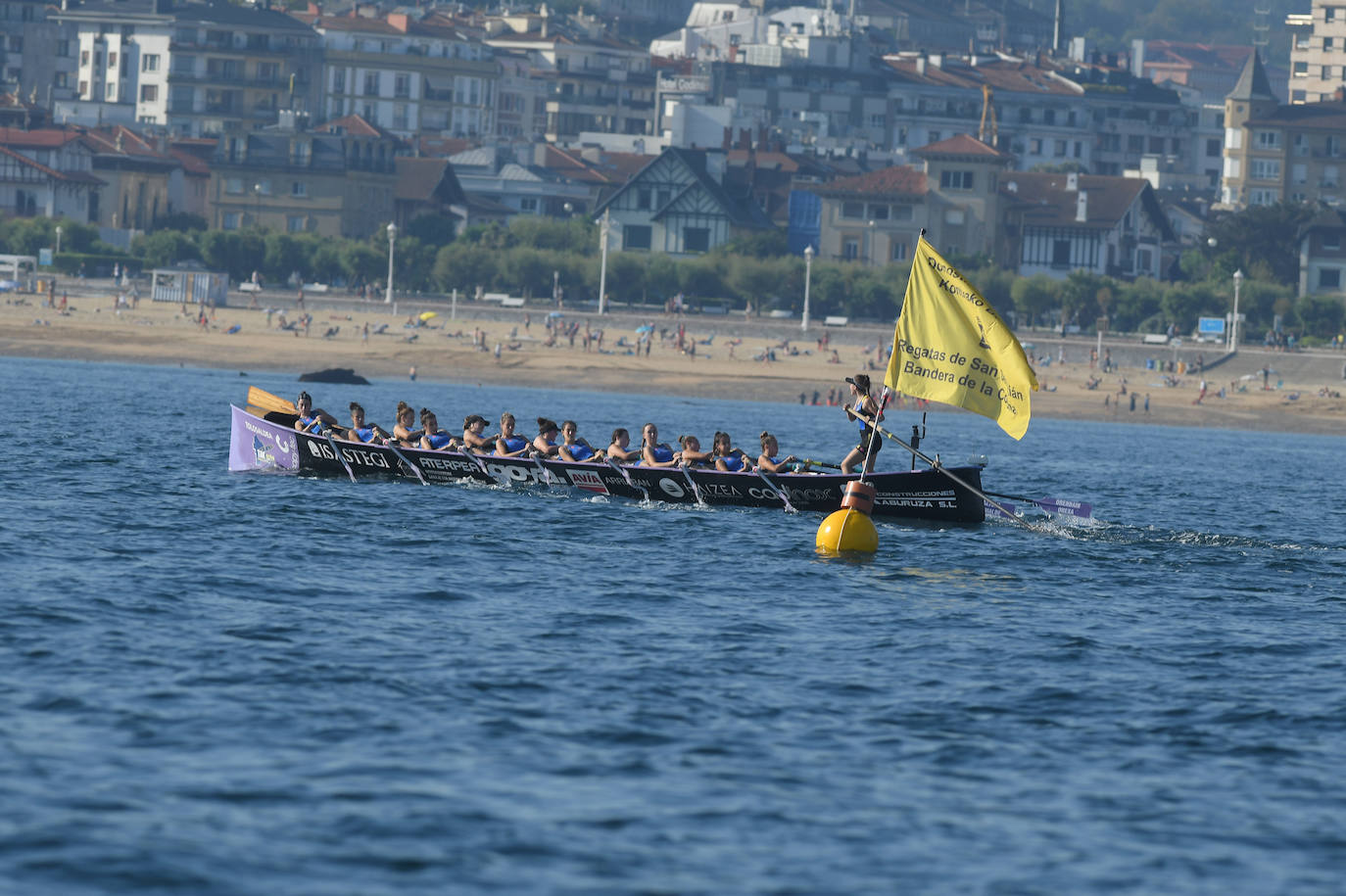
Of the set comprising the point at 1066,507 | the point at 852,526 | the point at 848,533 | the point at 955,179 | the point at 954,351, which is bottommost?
the point at 848,533

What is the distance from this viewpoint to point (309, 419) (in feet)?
133

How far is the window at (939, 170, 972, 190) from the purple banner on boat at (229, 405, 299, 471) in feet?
320

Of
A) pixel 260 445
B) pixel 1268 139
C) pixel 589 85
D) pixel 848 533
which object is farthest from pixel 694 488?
pixel 589 85

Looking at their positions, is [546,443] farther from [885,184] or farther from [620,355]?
[885,184]

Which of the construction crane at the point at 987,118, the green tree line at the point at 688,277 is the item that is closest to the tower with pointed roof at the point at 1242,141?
the construction crane at the point at 987,118

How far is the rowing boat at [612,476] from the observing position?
33656mm

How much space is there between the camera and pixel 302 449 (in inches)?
1588

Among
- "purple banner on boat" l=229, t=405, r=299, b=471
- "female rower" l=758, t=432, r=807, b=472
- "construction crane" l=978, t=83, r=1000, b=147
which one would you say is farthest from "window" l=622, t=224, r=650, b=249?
"female rower" l=758, t=432, r=807, b=472

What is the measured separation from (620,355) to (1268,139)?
93.5 meters

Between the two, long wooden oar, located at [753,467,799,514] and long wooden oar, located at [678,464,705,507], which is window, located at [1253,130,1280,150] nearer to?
long wooden oar, located at [678,464,705,507]

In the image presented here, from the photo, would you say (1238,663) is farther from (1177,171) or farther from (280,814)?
(1177,171)

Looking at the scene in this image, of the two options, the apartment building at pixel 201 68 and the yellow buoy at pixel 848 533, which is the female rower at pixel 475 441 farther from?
the apartment building at pixel 201 68

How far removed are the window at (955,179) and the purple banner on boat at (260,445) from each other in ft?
320

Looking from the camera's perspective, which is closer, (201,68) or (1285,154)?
(201,68)
